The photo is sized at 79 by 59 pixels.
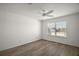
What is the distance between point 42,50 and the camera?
1.08m

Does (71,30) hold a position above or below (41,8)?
below

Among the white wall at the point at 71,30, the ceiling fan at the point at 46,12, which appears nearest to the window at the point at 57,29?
the white wall at the point at 71,30

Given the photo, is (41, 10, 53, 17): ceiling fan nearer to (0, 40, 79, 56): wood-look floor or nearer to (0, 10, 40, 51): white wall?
(0, 10, 40, 51): white wall

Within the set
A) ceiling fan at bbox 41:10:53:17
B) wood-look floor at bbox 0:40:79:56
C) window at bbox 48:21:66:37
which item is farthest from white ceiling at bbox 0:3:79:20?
wood-look floor at bbox 0:40:79:56

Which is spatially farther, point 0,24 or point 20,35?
point 20,35

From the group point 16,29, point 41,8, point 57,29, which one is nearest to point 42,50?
point 57,29

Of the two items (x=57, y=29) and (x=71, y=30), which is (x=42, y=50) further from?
(x=71, y=30)

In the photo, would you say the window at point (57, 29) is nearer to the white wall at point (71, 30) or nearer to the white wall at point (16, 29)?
the white wall at point (71, 30)

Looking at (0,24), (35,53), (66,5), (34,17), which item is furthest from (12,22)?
(66,5)

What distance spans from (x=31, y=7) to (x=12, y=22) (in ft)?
1.56

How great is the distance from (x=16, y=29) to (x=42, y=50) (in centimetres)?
66

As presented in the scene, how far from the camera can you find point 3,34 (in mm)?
1035

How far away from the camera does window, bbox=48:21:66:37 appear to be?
105 cm

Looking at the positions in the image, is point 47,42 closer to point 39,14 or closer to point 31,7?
point 39,14
